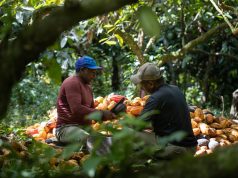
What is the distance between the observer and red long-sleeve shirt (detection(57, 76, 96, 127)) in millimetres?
4496

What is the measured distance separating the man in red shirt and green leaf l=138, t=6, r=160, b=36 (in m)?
3.14

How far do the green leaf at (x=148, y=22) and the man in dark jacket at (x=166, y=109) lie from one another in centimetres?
247

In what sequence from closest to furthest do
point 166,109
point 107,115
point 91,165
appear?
point 91,165 < point 166,109 < point 107,115

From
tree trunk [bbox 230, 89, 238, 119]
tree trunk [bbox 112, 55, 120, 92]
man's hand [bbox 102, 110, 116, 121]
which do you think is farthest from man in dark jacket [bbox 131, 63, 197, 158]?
tree trunk [bbox 112, 55, 120, 92]

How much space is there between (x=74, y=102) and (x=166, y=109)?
1068 millimetres

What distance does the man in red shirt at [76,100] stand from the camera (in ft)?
14.8

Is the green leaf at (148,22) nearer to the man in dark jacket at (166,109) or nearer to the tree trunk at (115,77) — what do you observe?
Answer: the man in dark jacket at (166,109)

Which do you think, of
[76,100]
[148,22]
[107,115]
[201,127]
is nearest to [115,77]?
[201,127]

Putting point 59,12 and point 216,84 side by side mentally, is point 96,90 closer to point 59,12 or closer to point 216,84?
point 216,84

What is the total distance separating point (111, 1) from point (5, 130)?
3.13 metres

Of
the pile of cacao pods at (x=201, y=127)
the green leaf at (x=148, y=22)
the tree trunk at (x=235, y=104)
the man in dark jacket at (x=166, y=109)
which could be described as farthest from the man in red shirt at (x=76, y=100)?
the green leaf at (x=148, y=22)

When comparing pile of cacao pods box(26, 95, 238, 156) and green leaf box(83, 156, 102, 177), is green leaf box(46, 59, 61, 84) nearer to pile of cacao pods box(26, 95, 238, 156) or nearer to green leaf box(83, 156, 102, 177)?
green leaf box(83, 156, 102, 177)

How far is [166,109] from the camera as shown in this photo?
3.76m

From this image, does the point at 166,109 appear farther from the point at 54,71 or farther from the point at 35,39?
the point at 35,39
